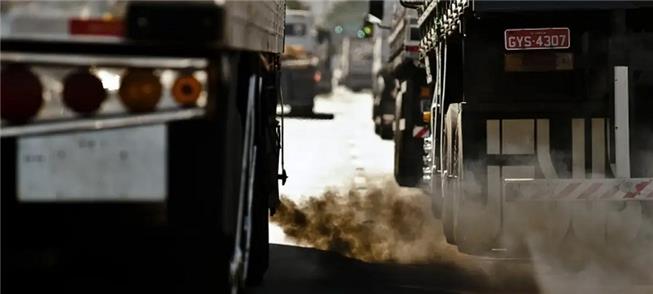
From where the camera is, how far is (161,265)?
6691 mm

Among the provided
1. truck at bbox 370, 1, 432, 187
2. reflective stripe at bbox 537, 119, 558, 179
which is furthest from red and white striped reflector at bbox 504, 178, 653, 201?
truck at bbox 370, 1, 432, 187

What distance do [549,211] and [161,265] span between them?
18.1ft

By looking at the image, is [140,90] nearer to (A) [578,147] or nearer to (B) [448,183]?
(A) [578,147]

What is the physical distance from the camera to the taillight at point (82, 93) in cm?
648

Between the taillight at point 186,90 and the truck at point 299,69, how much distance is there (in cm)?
3631

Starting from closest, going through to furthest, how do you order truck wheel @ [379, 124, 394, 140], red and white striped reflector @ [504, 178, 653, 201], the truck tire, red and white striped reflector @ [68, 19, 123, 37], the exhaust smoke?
red and white striped reflector @ [68, 19, 123, 37], red and white striped reflector @ [504, 178, 653, 201], the exhaust smoke, the truck tire, truck wheel @ [379, 124, 394, 140]

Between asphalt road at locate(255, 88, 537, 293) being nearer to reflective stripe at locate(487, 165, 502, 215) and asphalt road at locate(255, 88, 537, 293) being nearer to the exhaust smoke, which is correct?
the exhaust smoke

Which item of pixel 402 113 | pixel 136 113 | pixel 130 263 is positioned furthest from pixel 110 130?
pixel 402 113

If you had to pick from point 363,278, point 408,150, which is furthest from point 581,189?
point 408,150

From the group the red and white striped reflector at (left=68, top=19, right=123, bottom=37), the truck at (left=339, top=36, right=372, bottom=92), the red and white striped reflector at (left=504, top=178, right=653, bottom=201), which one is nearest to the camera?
the red and white striped reflector at (left=68, top=19, right=123, bottom=37)

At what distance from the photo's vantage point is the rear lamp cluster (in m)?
6.48

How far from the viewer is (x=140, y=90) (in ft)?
21.2

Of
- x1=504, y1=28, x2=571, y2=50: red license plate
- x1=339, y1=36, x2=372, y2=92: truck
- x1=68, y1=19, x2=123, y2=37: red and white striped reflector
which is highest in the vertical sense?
x1=339, y1=36, x2=372, y2=92: truck

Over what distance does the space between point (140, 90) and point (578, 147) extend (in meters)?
5.94
